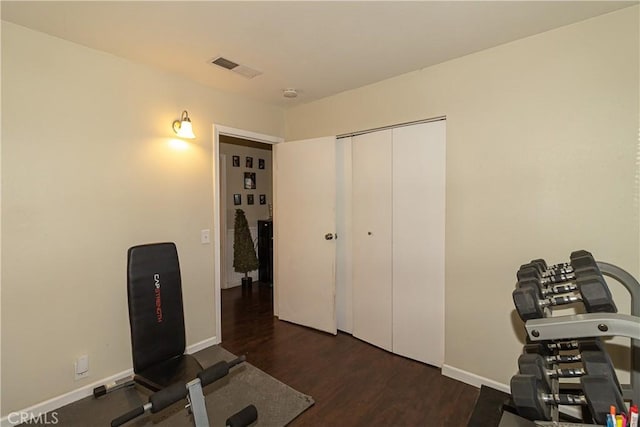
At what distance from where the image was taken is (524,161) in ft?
6.70

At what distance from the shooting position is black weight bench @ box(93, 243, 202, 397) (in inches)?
77.7

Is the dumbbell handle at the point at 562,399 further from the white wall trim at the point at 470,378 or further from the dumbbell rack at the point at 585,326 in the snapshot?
the white wall trim at the point at 470,378

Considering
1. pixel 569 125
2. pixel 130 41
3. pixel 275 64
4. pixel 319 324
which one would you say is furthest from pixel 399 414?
pixel 130 41

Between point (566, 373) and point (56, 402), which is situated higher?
point (566, 373)

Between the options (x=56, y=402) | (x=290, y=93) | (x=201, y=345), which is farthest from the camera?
(x=290, y=93)

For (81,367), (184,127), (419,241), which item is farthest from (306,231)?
(81,367)

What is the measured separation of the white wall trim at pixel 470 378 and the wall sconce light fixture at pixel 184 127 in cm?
291

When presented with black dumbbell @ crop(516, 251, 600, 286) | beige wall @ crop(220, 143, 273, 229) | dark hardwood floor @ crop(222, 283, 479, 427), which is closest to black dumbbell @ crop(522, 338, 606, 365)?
black dumbbell @ crop(516, 251, 600, 286)

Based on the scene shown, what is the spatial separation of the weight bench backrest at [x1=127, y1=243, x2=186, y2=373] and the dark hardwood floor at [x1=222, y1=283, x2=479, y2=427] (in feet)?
2.68

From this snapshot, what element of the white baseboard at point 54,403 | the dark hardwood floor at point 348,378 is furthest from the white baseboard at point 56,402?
the dark hardwood floor at point 348,378

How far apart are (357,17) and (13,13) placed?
2.02m

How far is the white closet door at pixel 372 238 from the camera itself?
9.28 feet

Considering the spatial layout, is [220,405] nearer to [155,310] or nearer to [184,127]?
[155,310]

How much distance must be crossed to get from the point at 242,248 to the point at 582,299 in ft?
14.2
